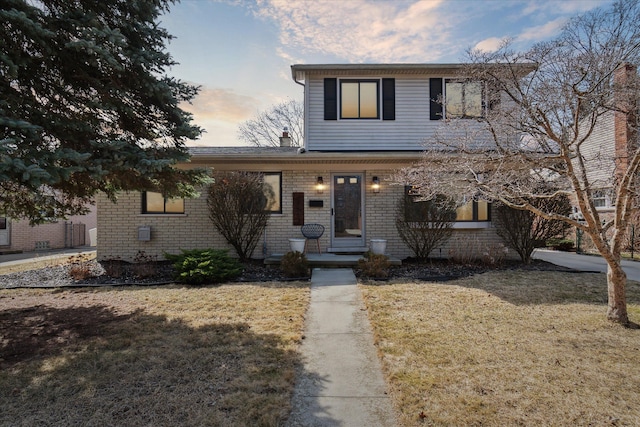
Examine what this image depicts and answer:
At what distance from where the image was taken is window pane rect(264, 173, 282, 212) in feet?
32.4

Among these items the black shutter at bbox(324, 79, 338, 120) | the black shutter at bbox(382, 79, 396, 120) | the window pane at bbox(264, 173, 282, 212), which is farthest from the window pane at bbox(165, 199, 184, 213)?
the black shutter at bbox(382, 79, 396, 120)

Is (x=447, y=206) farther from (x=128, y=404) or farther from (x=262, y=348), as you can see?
(x=128, y=404)

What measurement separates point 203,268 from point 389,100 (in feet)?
24.0

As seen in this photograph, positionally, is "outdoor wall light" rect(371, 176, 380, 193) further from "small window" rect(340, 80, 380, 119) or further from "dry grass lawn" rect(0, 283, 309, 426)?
"dry grass lawn" rect(0, 283, 309, 426)

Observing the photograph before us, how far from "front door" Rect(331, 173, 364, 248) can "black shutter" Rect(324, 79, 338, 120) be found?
194 cm

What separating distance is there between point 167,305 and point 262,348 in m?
Answer: 2.54

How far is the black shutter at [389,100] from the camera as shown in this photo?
409 inches

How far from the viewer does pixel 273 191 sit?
32.5 feet

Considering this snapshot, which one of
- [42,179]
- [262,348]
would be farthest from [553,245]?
[42,179]

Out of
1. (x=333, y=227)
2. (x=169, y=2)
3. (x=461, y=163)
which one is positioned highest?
(x=169, y=2)

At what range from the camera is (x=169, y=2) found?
529 cm

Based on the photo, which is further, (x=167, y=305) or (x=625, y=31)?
(x=167, y=305)

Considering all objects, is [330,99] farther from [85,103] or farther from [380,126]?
[85,103]

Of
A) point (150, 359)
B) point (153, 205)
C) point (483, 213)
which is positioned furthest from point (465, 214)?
point (153, 205)
